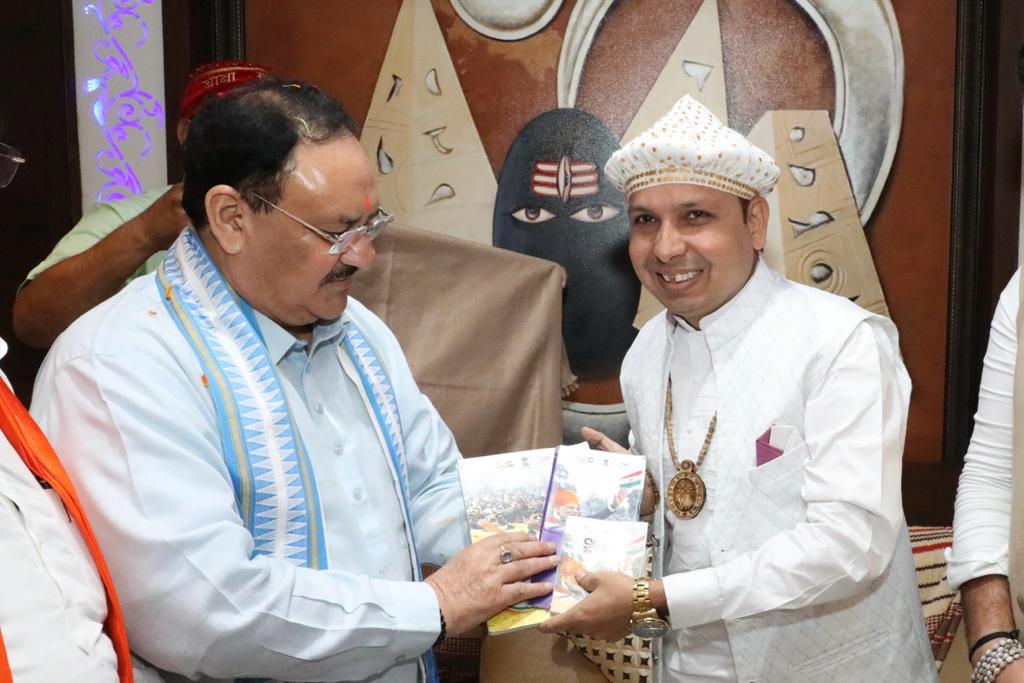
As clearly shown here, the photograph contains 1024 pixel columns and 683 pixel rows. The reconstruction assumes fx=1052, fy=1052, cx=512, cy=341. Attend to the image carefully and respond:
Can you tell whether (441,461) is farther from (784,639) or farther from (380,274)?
(380,274)

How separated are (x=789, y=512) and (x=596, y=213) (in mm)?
1879

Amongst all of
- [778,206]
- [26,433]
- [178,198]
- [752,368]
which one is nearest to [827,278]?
[778,206]

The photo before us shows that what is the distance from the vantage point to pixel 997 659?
2025 mm

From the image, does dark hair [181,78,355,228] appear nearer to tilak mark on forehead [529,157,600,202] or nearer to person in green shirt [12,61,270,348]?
person in green shirt [12,61,270,348]

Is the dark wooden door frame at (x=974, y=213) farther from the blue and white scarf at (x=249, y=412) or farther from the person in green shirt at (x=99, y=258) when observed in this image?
the blue and white scarf at (x=249, y=412)

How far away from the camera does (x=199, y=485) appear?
1.80 metres

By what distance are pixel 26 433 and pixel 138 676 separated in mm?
495

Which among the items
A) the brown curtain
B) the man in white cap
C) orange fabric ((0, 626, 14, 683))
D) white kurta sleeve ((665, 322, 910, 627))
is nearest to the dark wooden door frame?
the brown curtain

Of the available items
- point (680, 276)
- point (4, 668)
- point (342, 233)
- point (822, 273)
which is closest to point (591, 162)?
point (822, 273)

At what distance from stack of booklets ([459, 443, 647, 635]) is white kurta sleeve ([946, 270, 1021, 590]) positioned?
2.21 ft

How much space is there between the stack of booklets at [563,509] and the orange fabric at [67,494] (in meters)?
0.74

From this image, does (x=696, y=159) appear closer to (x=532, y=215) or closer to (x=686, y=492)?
(x=686, y=492)

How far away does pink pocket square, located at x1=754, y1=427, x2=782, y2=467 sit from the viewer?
2.26 metres

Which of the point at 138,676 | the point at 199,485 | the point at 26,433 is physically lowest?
the point at 138,676
